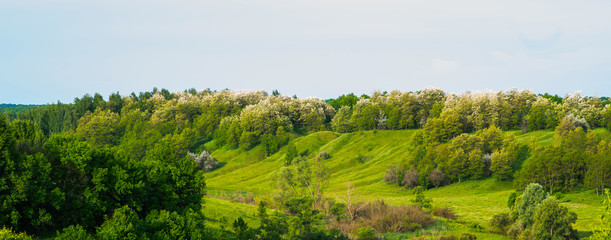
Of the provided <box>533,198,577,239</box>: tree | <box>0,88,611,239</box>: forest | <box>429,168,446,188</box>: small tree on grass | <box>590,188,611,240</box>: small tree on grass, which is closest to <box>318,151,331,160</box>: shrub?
<box>0,88,611,239</box>: forest

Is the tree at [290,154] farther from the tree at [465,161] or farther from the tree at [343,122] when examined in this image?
the tree at [465,161]

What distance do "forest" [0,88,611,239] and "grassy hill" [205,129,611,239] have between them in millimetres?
499

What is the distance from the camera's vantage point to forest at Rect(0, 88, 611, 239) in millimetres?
36719

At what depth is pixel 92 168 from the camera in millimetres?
40250

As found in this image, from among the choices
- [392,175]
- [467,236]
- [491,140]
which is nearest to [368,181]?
[392,175]

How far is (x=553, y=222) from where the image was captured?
46.2m

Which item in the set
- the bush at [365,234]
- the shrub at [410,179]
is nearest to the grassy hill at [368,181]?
the shrub at [410,179]

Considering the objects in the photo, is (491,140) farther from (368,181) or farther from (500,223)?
(500,223)

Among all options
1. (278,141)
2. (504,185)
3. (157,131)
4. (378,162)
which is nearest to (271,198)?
(504,185)

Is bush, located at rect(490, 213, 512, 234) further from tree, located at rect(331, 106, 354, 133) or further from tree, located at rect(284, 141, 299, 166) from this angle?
tree, located at rect(331, 106, 354, 133)

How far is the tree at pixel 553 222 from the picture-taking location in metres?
46.0

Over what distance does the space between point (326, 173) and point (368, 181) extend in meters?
40.8

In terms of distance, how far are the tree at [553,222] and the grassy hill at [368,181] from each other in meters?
4.76

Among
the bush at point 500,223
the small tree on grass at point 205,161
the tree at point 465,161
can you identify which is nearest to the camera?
the bush at point 500,223
